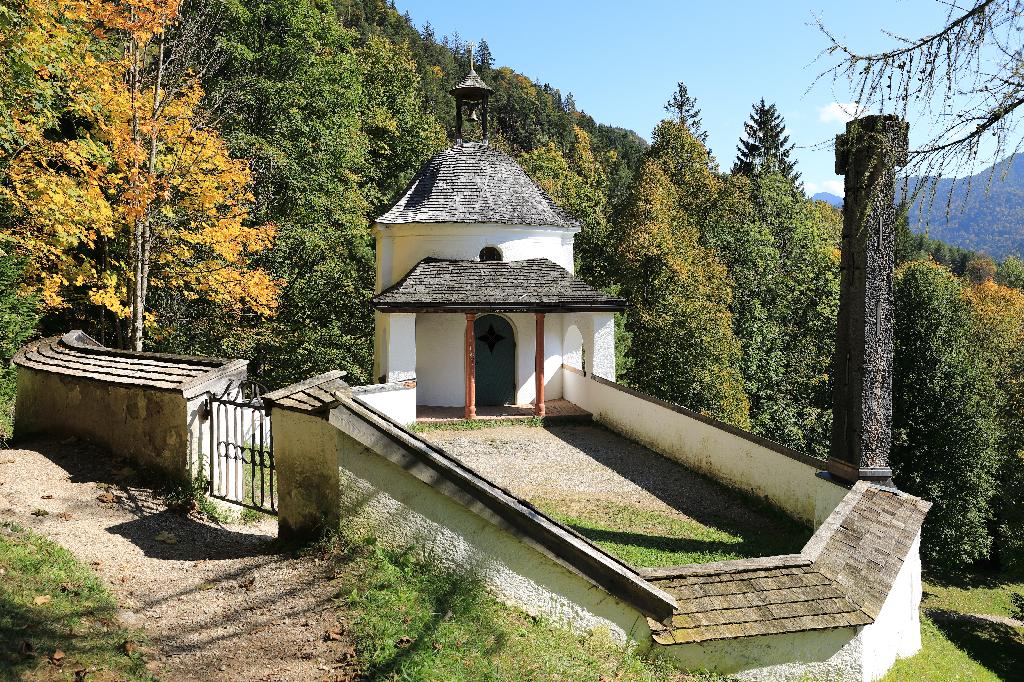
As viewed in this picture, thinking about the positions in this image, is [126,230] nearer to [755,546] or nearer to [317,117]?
[317,117]

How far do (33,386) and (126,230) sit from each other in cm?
994

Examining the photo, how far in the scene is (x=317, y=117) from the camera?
30.9 m

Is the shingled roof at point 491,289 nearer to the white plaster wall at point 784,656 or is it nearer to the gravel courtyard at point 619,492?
the gravel courtyard at point 619,492

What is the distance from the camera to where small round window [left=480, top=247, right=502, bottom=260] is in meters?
18.8

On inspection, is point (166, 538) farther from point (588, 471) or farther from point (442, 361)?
point (442, 361)

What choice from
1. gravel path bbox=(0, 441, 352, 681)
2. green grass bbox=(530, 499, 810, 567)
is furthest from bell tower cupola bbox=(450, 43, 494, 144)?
gravel path bbox=(0, 441, 352, 681)

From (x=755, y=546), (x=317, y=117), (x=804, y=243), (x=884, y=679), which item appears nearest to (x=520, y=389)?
(x=755, y=546)

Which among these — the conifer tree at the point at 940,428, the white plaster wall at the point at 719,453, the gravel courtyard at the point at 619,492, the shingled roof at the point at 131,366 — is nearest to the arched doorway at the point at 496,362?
the white plaster wall at the point at 719,453

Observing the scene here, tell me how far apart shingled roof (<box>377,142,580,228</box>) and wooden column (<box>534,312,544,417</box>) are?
278cm

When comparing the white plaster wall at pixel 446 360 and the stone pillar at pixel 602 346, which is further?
the white plaster wall at pixel 446 360

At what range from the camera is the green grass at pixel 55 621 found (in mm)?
4270

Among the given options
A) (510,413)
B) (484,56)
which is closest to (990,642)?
(510,413)

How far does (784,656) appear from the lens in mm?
5750

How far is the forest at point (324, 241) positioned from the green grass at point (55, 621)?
8.39 meters
